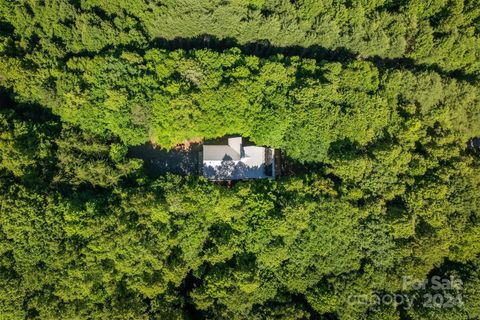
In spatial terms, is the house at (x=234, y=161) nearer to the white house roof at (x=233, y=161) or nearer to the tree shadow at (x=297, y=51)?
the white house roof at (x=233, y=161)

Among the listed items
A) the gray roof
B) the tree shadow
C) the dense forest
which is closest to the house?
the gray roof

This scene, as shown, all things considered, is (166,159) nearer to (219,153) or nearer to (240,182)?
(219,153)

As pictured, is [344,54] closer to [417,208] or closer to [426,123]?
[426,123]

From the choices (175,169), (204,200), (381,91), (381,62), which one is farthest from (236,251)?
(381,62)

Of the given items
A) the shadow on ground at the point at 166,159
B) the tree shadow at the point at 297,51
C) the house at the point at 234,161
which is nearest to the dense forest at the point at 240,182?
the tree shadow at the point at 297,51

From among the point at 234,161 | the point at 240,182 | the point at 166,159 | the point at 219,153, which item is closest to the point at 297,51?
the point at 234,161

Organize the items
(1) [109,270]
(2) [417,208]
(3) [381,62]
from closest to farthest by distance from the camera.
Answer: (1) [109,270] < (2) [417,208] < (3) [381,62]

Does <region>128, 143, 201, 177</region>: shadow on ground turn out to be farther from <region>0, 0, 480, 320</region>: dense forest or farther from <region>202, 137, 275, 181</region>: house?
<region>202, 137, 275, 181</region>: house
